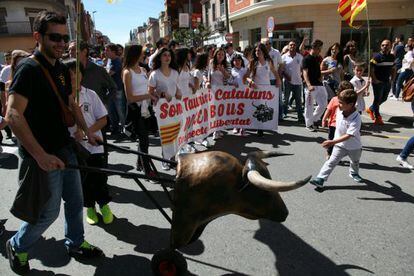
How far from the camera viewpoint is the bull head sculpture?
2.33 m

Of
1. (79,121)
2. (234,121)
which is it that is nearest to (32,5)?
(234,121)

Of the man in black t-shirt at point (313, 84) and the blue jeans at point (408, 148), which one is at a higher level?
the man in black t-shirt at point (313, 84)

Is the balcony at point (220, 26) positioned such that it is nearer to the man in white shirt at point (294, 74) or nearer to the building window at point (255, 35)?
the building window at point (255, 35)

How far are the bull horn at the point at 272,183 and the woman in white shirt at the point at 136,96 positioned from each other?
105 inches

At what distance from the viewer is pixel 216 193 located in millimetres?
2334

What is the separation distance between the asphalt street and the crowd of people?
0.25 meters

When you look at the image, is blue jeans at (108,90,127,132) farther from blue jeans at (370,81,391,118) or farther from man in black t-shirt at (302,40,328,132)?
blue jeans at (370,81,391,118)

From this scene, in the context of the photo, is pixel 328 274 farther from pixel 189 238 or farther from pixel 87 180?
pixel 87 180

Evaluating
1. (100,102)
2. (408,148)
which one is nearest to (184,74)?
(100,102)

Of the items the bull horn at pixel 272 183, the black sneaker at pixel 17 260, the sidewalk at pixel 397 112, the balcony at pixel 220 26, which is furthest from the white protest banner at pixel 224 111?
the balcony at pixel 220 26

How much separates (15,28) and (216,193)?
145ft

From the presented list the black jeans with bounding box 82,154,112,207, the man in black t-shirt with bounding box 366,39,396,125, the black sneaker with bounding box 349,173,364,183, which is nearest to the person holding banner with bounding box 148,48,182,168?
the black jeans with bounding box 82,154,112,207

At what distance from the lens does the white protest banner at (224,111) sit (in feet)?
18.6

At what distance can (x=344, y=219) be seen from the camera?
3.76 metres
